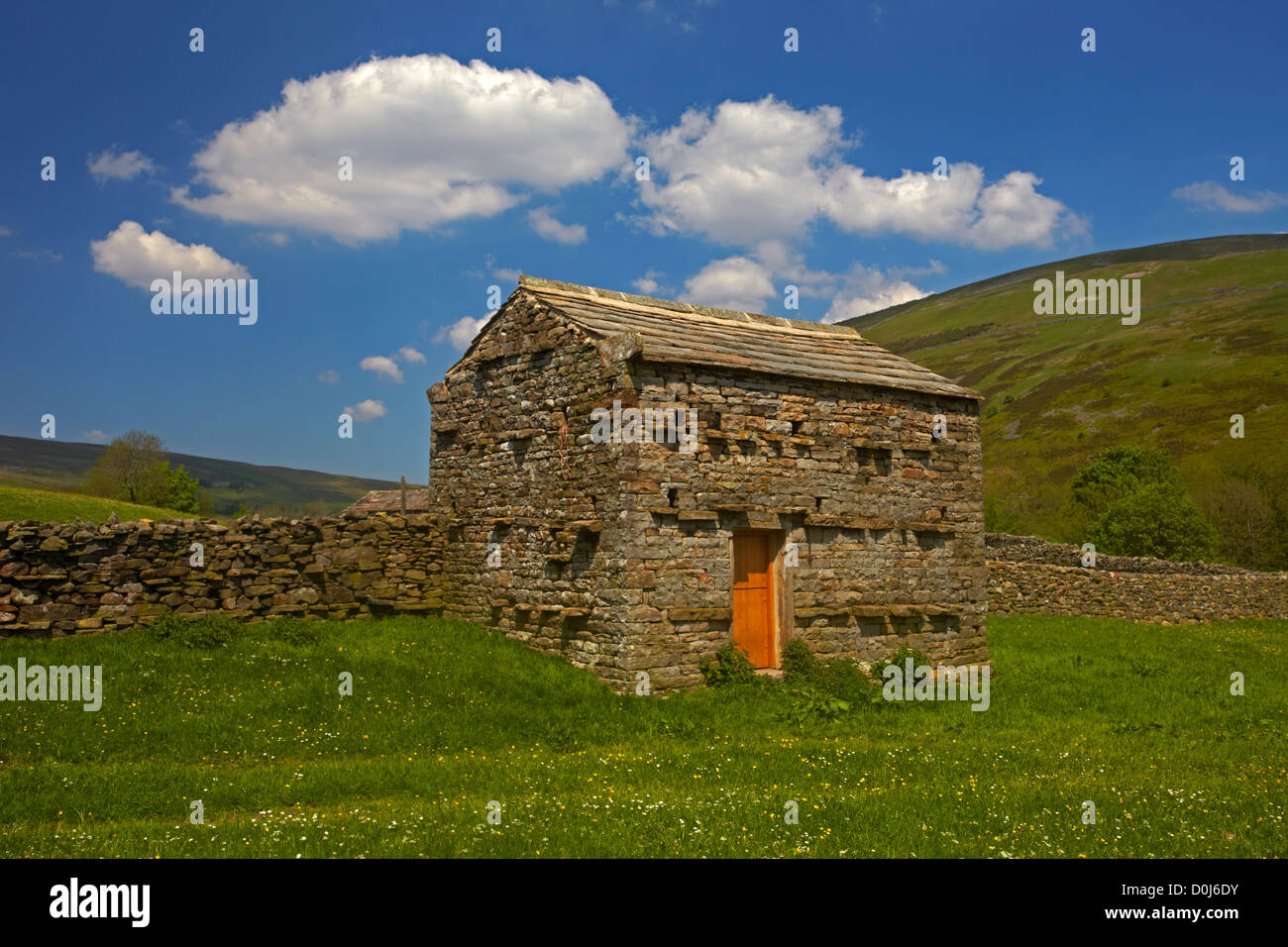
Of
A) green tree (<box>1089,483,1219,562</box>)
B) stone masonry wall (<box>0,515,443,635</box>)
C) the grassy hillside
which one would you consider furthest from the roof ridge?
the grassy hillside

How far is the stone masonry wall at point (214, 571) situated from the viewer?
12500 mm

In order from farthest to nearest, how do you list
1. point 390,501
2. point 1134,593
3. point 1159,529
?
point 1159,529 < point 1134,593 < point 390,501

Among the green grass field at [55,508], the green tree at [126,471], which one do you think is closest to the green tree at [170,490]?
the green tree at [126,471]

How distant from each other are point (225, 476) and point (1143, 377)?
Result: 151273 mm

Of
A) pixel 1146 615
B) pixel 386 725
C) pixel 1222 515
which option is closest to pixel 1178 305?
pixel 1222 515

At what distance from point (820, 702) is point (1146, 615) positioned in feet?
59.6

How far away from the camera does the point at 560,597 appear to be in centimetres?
1394

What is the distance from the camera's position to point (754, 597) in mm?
14242

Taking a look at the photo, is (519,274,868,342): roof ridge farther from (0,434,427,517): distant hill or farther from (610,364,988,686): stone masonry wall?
(0,434,427,517): distant hill

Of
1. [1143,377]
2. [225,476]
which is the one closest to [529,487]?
[1143,377]

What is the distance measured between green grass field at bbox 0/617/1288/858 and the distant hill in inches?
4257

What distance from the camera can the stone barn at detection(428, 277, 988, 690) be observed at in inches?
514

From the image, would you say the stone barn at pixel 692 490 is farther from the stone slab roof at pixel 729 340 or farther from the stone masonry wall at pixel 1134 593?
the stone masonry wall at pixel 1134 593

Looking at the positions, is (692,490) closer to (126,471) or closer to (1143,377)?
(126,471)
